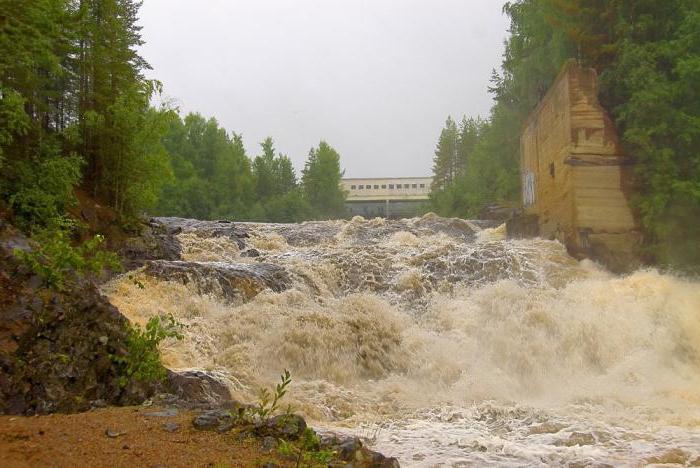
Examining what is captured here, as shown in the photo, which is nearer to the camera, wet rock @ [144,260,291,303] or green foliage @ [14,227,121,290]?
green foliage @ [14,227,121,290]

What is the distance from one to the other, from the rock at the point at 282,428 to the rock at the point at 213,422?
28 centimetres

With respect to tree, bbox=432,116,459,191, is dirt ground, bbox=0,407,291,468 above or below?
below

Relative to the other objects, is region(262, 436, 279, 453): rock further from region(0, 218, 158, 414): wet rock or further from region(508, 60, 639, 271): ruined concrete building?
region(508, 60, 639, 271): ruined concrete building

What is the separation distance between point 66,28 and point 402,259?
9516 millimetres

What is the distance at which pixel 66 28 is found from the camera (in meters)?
12.8

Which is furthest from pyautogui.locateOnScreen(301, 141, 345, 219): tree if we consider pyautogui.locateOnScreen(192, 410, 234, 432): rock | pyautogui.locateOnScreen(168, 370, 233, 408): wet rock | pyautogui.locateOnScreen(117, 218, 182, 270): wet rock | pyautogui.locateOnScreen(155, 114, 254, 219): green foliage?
pyautogui.locateOnScreen(192, 410, 234, 432): rock

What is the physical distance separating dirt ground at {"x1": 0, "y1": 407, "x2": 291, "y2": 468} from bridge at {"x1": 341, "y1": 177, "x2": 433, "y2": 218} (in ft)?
223

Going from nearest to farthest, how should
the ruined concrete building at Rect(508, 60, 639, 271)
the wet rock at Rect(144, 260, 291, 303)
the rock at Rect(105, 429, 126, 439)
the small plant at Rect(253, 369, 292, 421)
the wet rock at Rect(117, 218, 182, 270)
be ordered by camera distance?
the small plant at Rect(253, 369, 292, 421) < the rock at Rect(105, 429, 126, 439) < the wet rock at Rect(144, 260, 291, 303) < the wet rock at Rect(117, 218, 182, 270) < the ruined concrete building at Rect(508, 60, 639, 271)

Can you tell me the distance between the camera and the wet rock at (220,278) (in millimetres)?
11281

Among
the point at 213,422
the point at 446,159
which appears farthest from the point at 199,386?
the point at 446,159

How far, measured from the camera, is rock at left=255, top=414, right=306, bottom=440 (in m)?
4.66

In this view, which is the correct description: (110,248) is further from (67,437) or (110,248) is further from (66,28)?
(67,437)

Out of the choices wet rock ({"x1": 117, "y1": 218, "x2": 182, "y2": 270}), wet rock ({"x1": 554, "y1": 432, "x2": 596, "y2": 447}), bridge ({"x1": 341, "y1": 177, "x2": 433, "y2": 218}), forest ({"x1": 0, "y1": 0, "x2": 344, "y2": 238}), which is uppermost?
bridge ({"x1": 341, "y1": 177, "x2": 433, "y2": 218})

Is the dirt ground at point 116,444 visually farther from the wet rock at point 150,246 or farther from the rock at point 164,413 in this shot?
the wet rock at point 150,246
